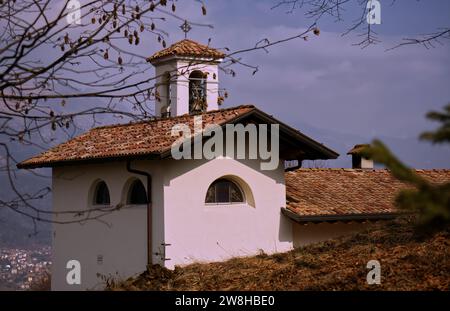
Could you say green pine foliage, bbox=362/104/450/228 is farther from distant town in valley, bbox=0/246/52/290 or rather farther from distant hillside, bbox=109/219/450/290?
distant town in valley, bbox=0/246/52/290

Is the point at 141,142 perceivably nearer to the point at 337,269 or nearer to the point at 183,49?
the point at 183,49

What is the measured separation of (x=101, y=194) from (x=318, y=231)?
17.5ft

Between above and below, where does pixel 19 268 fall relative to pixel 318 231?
below

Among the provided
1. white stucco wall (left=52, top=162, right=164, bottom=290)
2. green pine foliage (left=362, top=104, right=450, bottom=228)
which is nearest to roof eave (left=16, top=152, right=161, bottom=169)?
white stucco wall (left=52, top=162, right=164, bottom=290)

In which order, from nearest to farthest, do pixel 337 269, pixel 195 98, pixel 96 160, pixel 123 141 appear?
pixel 337 269
pixel 96 160
pixel 123 141
pixel 195 98

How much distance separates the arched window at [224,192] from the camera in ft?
56.2

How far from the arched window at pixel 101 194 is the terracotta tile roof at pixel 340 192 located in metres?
4.32

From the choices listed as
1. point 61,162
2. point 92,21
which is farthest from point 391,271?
point 61,162

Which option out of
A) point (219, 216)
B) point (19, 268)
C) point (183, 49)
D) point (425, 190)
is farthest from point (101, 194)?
point (425, 190)

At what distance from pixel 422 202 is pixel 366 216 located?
15153 millimetres

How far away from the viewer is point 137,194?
17.3 meters

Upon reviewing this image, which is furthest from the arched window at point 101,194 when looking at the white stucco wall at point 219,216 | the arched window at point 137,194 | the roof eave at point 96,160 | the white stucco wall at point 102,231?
the white stucco wall at point 219,216

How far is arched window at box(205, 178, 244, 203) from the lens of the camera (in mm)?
17141

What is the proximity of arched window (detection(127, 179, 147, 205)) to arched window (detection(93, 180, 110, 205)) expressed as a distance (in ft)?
3.59
